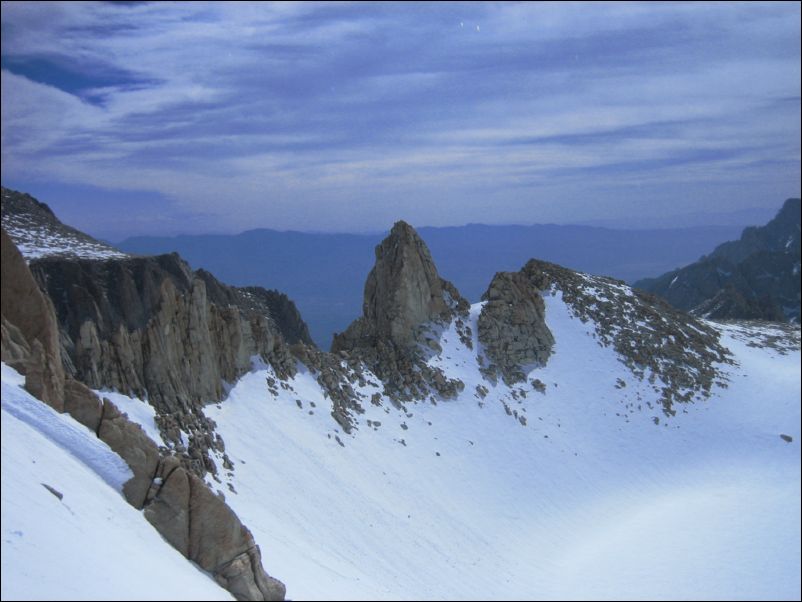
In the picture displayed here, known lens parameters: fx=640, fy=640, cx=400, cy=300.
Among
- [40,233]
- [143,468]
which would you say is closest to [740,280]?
[40,233]

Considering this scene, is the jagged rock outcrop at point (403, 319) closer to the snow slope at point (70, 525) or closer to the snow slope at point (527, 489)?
the snow slope at point (527, 489)

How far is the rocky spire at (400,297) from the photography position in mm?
39656

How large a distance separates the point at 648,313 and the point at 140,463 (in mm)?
46246

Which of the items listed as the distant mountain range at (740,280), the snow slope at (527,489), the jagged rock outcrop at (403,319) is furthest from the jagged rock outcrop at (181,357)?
the distant mountain range at (740,280)

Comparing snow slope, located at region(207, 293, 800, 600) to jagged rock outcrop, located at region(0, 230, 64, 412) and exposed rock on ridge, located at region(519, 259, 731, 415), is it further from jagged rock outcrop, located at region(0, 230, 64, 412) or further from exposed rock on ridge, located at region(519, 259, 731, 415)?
jagged rock outcrop, located at region(0, 230, 64, 412)

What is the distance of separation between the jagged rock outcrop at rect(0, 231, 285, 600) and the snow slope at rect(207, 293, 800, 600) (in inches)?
90.6

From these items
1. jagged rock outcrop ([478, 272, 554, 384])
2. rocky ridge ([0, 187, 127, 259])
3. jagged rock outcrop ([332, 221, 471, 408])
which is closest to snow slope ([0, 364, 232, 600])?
jagged rock outcrop ([332, 221, 471, 408])

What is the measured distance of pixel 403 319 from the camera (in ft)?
130

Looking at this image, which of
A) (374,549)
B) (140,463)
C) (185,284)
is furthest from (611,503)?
(185,284)

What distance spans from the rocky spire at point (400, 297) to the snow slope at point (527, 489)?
7.90 ft

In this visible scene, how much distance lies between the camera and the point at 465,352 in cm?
4119

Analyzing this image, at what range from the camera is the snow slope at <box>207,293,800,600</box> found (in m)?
23.6

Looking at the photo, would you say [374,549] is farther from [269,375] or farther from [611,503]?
[611,503]

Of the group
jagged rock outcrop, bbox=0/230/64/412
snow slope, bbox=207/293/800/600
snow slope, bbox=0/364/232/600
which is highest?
jagged rock outcrop, bbox=0/230/64/412
